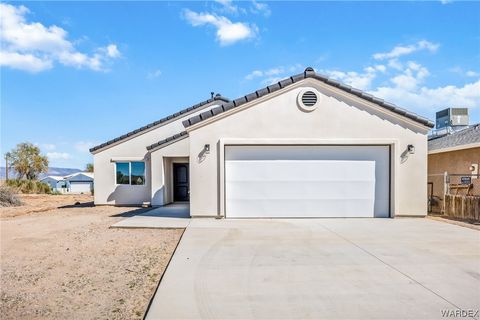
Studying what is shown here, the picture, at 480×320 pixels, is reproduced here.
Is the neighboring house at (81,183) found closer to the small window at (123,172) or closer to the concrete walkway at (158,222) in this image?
the small window at (123,172)

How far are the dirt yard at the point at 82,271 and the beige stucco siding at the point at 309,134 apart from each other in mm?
2451

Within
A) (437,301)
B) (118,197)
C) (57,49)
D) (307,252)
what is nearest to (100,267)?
(307,252)

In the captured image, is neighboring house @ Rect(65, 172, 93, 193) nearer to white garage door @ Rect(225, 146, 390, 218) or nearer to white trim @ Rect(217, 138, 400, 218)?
white trim @ Rect(217, 138, 400, 218)

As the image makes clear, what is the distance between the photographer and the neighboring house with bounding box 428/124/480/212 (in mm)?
12992

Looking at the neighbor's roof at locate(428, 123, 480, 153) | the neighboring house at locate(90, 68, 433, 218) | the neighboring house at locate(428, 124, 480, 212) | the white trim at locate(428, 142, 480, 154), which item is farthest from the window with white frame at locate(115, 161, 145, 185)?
the neighbor's roof at locate(428, 123, 480, 153)

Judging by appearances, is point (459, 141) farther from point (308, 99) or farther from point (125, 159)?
point (125, 159)

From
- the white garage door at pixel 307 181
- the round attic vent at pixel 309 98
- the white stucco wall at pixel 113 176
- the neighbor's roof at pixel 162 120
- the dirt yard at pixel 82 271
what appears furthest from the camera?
the neighbor's roof at pixel 162 120

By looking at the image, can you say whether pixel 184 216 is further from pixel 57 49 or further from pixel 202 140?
pixel 57 49

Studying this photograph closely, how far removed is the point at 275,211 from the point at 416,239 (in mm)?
4417

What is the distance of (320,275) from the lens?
16.2 feet

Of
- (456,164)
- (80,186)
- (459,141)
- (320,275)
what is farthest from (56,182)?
(320,275)

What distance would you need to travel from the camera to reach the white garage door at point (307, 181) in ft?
35.4

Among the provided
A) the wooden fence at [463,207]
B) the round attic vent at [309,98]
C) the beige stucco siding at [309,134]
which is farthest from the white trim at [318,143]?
the wooden fence at [463,207]

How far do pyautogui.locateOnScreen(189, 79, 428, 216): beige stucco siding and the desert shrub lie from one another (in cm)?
1406
